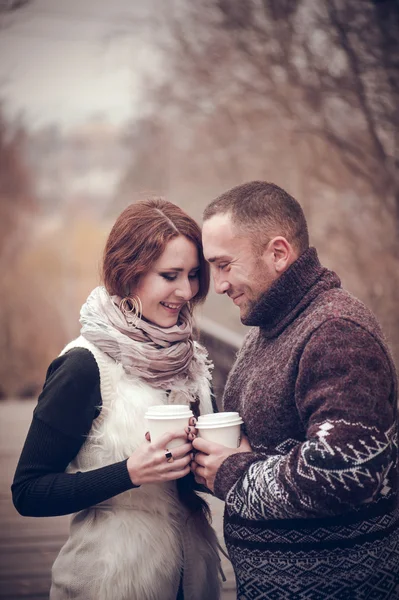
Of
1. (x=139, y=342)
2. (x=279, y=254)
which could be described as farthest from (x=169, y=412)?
(x=279, y=254)

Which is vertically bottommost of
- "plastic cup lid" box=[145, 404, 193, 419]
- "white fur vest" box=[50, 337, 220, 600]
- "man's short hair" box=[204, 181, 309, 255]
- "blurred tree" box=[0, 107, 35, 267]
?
"blurred tree" box=[0, 107, 35, 267]

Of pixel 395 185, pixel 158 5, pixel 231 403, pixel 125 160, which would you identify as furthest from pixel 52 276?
pixel 231 403

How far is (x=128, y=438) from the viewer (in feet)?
7.50

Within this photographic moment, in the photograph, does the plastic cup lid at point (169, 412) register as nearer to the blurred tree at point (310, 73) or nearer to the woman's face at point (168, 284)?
the woman's face at point (168, 284)

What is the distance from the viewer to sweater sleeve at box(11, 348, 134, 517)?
7.06 feet

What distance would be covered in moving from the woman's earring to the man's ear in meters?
0.53

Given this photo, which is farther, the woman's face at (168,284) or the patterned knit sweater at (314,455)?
the woman's face at (168,284)

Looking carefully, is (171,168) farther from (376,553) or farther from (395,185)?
(376,553)

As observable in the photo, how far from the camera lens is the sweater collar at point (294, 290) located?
2.14m

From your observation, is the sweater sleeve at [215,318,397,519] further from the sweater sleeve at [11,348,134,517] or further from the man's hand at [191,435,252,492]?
the sweater sleeve at [11,348,134,517]

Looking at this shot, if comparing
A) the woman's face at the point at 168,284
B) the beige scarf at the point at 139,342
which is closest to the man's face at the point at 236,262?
the woman's face at the point at 168,284

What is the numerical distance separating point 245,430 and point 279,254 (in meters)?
0.58

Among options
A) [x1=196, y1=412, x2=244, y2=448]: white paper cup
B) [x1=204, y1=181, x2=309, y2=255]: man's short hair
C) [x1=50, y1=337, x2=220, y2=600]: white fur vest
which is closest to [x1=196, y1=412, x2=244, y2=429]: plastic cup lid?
[x1=196, y1=412, x2=244, y2=448]: white paper cup

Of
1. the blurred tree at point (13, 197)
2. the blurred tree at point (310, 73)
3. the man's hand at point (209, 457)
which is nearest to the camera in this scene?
the man's hand at point (209, 457)
